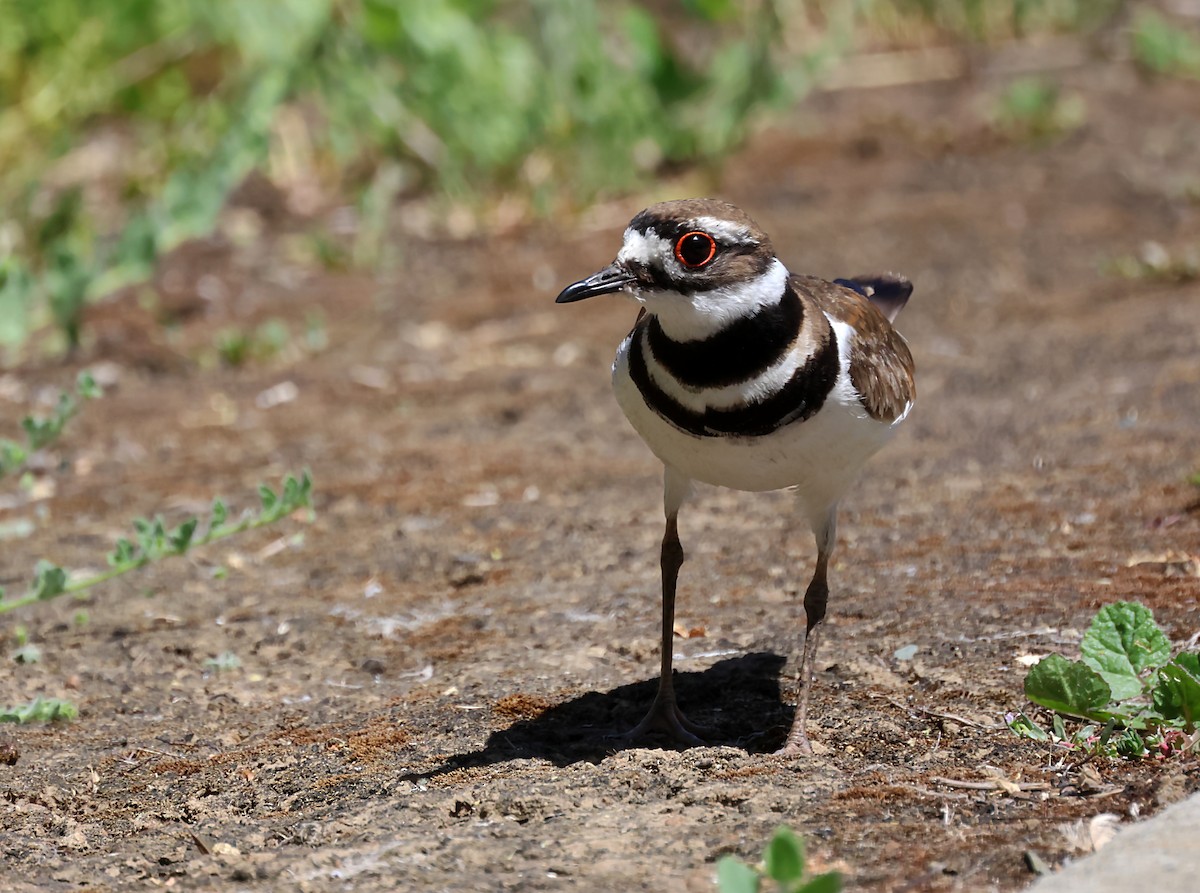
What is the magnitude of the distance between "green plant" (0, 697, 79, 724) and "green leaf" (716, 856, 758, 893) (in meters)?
2.20

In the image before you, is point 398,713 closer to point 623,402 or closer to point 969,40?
point 623,402

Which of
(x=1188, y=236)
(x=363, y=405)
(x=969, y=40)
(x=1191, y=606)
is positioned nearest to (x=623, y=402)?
(x=1191, y=606)

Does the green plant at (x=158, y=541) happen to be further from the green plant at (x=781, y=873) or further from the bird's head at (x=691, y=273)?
the green plant at (x=781, y=873)

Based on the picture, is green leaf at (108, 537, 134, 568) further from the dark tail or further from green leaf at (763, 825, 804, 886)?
the dark tail

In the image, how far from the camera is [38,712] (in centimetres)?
412

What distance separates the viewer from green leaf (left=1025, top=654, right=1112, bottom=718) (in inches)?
141

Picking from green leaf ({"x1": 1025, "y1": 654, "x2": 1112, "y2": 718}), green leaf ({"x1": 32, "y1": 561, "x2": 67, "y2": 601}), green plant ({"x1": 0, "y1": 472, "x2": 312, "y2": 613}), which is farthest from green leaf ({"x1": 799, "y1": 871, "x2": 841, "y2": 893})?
green leaf ({"x1": 32, "y1": 561, "x2": 67, "y2": 601})

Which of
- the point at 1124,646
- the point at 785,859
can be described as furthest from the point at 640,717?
the point at 785,859

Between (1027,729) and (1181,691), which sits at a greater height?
(1181,691)

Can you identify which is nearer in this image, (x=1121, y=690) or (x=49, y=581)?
(x=1121, y=690)

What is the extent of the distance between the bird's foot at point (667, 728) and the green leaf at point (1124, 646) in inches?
40.5

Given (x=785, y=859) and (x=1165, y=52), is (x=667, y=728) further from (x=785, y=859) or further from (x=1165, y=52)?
(x=1165, y=52)

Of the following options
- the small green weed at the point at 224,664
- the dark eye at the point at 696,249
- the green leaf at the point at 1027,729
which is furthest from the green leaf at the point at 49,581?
the green leaf at the point at 1027,729

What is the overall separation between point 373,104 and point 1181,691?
7352mm
